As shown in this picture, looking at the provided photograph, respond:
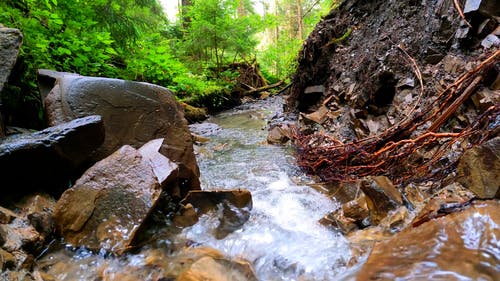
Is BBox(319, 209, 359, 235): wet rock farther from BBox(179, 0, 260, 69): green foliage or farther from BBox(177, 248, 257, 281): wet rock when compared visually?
BBox(179, 0, 260, 69): green foliage

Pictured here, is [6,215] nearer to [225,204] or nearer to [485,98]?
[225,204]

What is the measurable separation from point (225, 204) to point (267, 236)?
601mm

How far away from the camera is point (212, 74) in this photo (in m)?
12.7

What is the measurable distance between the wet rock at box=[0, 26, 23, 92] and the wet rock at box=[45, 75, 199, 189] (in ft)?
1.72

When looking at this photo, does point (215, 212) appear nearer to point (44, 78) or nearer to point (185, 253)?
point (185, 253)

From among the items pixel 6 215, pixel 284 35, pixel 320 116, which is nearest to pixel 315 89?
pixel 320 116

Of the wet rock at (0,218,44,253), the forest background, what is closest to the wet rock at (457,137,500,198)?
the wet rock at (0,218,44,253)

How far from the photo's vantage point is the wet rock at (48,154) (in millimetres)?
2381

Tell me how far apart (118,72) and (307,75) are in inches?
183

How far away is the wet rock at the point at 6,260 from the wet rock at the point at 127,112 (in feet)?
5.06

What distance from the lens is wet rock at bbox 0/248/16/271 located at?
68.3 inches

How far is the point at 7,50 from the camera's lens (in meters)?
2.84

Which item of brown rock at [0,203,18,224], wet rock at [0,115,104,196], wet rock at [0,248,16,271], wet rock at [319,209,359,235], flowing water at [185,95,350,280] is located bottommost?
flowing water at [185,95,350,280]

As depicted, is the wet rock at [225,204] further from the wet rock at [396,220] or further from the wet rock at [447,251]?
the wet rock at [447,251]
